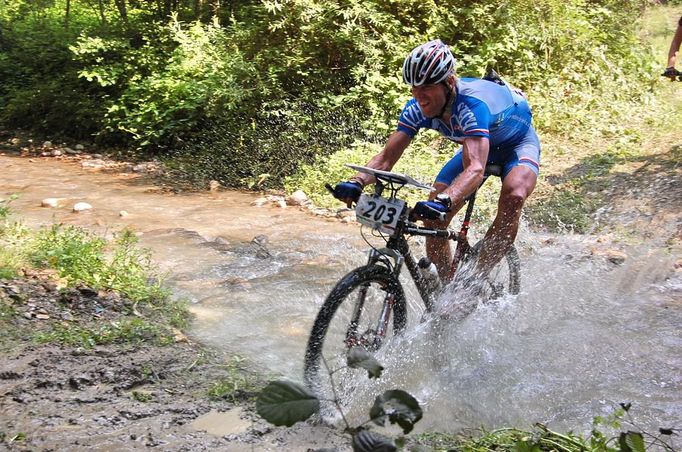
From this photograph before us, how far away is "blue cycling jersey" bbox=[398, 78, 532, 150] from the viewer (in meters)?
3.87

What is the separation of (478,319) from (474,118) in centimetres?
135

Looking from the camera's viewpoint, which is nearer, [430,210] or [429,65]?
[430,210]

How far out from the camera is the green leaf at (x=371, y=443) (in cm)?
173

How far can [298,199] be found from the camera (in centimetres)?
820

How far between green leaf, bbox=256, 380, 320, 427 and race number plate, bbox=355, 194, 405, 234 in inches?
67.7

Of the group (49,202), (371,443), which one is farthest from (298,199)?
(371,443)

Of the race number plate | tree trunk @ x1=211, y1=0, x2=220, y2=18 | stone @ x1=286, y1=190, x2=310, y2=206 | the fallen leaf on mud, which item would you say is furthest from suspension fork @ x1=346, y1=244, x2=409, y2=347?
tree trunk @ x1=211, y1=0, x2=220, y2=18

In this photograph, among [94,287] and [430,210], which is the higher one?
[430,210]

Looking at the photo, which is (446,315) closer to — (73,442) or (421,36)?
(73,442)

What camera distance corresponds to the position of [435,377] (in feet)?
12.4

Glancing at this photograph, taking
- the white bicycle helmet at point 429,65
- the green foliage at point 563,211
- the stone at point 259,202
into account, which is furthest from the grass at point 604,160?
the white bicycle helmet at point 429,65

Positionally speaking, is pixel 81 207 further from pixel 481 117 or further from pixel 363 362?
pixel 363 362

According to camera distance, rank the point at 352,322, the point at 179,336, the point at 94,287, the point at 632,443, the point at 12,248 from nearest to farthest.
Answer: the point at 632,443 < the point at 352,322 < the point at 179,336 < the point at 94,287 < the point at 12,248

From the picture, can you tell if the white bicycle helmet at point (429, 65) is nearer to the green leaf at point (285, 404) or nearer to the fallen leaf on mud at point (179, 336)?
the fallen leaf on mud at point (179, 336)
